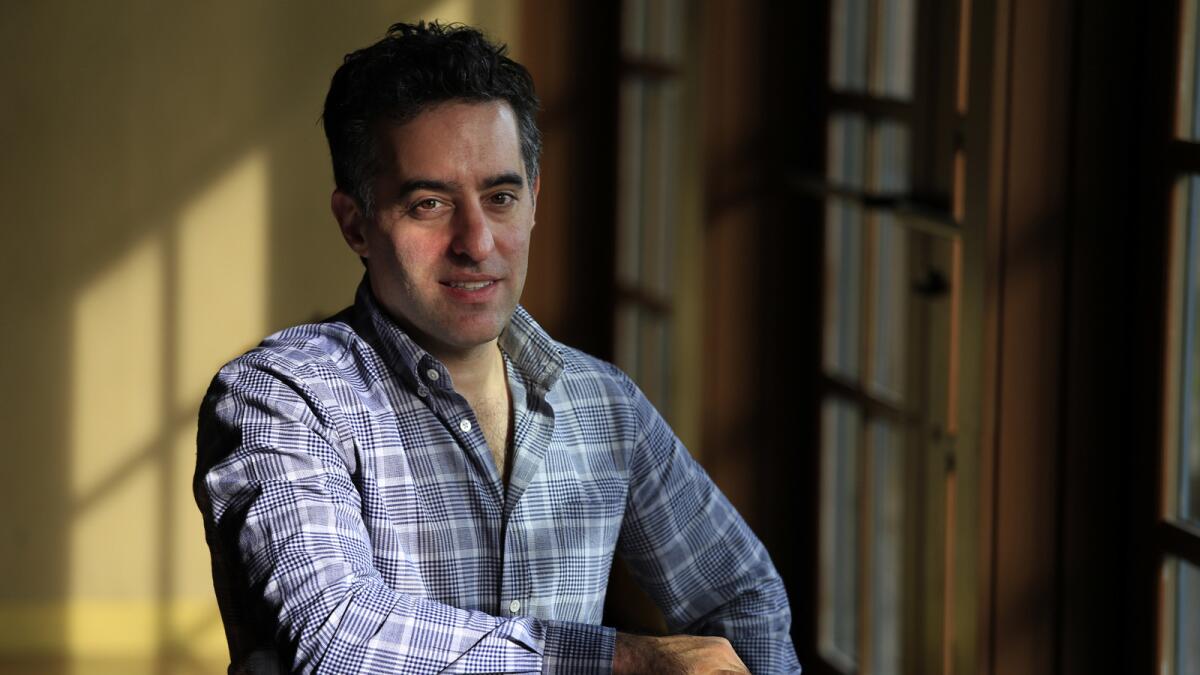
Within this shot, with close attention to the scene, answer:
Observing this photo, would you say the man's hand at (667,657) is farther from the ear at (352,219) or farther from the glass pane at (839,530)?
the glass pane at (839,530)

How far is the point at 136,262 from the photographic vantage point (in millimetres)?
4965

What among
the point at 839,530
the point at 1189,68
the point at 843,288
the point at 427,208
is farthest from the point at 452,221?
the point at 839,530

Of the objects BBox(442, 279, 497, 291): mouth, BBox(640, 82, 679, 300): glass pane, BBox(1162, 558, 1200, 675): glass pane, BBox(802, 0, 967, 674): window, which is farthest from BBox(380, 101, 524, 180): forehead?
BBox(640, 82, 679, 300): glass pane

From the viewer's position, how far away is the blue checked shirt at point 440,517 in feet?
4.59

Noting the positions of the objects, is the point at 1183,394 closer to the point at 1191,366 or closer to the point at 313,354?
the point at 1191,366

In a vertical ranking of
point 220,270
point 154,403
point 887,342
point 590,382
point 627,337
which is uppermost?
point 590,382

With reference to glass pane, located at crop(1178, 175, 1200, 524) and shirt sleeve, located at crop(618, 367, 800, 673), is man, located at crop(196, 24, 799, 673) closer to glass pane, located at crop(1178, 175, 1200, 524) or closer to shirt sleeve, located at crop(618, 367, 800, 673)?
shirt sleeve, located at crop(618, 367, 800, 673)

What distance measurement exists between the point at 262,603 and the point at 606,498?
17.2 inches

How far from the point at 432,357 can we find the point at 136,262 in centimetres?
359

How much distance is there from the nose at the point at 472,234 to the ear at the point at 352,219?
0.34ft

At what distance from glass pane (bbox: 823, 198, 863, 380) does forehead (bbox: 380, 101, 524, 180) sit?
180cm

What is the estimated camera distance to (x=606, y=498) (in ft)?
5.61

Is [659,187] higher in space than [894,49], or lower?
lower

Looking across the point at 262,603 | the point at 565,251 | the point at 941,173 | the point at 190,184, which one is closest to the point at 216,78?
the point at 190,184
